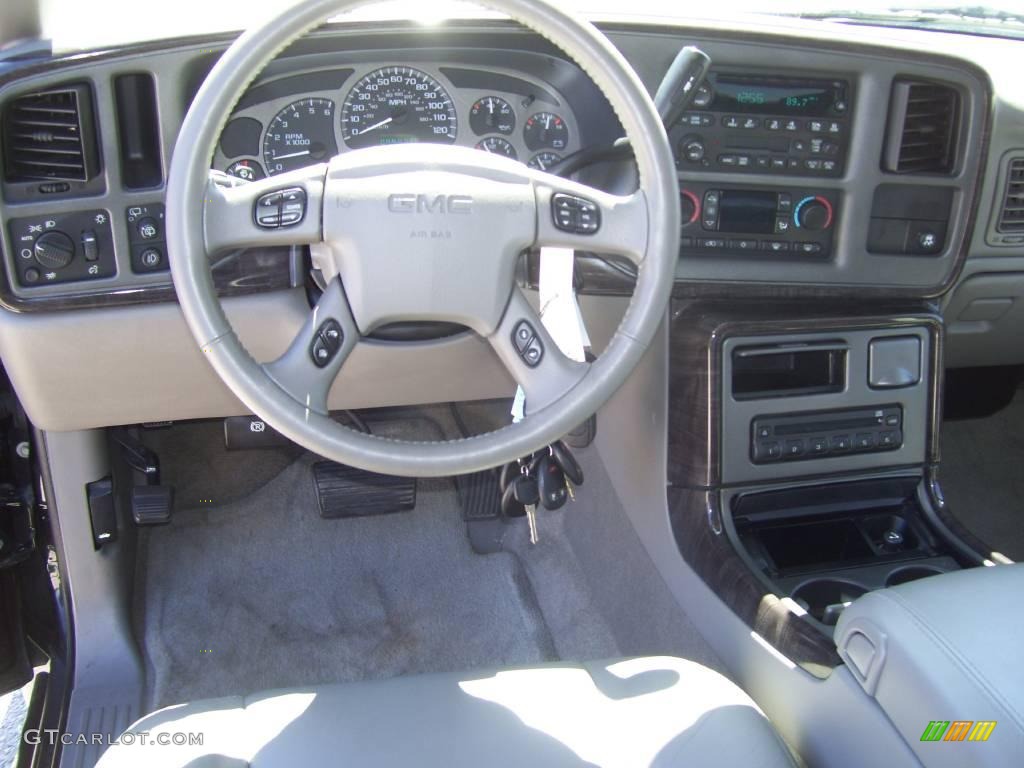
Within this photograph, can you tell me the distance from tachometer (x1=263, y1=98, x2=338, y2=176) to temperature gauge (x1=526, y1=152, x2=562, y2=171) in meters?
0.36

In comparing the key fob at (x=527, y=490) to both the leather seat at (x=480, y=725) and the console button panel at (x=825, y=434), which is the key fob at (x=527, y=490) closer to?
the console button panel at (x=825, y=434)

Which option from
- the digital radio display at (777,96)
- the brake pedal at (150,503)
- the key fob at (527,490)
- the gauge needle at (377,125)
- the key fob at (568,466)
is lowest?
the brake pedal at (150,503)

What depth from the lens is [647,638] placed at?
2.12 m

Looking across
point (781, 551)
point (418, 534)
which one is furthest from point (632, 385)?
point (418, 534)

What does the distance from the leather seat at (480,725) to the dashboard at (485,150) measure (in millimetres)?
688

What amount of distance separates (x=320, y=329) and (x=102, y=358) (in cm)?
63

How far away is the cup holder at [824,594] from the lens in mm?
1718

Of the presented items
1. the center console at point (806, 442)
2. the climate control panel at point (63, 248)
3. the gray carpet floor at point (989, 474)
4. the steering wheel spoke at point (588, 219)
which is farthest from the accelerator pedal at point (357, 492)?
the gray carpet floor at point (989, 474)

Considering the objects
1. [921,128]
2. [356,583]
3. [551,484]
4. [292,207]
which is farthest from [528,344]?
[356,583]

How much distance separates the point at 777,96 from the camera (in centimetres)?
184

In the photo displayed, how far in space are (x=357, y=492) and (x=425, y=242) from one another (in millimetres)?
1233

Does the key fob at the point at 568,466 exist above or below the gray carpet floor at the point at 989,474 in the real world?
above

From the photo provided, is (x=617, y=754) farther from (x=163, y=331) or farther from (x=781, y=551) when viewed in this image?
(x=163, y=331)

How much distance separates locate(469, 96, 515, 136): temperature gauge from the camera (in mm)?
1757
